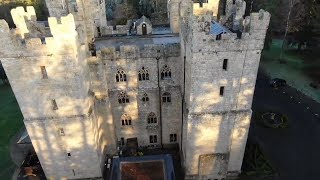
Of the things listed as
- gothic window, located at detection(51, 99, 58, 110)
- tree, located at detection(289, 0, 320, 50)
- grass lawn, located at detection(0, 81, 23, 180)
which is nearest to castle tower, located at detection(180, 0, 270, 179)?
gothic window, located at detection(51, 99, 58, 110)

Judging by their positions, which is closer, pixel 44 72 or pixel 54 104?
pixel 44 72

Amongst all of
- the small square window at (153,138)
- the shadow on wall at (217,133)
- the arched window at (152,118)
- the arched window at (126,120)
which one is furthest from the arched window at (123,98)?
the shadow on wall at (217,133)

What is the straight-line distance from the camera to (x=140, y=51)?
31.7m

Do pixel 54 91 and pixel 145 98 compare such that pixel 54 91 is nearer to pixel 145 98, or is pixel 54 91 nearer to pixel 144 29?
pixel 145 98

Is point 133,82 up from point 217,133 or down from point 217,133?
up

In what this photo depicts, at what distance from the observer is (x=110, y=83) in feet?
109

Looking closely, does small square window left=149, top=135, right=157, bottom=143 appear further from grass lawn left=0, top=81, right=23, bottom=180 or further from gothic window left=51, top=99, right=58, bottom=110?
grass lawn left=0, top=81, right=23, bottom=180

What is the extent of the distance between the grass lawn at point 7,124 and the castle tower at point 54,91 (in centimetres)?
757

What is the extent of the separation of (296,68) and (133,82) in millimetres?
37893

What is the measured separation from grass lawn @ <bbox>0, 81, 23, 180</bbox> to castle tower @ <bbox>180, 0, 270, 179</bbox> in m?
21.8

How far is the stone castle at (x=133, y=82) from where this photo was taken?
25.8 metres

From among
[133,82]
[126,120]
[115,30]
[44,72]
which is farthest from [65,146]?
[115,30]

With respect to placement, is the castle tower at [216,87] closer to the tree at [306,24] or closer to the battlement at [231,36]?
the battlement at [231,36]

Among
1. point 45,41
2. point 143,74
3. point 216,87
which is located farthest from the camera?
point 143,74
